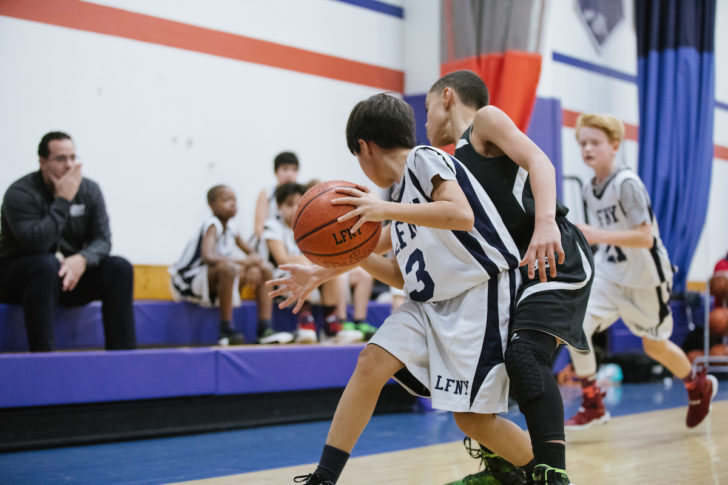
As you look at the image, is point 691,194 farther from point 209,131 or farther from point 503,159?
point 503,159

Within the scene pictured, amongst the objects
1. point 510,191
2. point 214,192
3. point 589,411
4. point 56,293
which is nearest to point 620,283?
point 589,411

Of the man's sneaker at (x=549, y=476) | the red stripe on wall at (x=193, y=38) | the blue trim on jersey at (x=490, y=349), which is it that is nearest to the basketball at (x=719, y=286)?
the red stripe on wall at (x=193, y=38)

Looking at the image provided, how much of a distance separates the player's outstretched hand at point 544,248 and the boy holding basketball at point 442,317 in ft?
0.58

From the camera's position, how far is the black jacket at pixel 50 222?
4.10 meters

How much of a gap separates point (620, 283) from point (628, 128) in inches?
218

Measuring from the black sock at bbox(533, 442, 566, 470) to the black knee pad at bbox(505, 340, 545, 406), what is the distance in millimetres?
125

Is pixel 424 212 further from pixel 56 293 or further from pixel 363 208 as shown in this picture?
pixel 56 293

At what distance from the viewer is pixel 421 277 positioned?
2393 millimetres

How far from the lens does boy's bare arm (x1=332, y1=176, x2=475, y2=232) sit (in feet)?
6.88

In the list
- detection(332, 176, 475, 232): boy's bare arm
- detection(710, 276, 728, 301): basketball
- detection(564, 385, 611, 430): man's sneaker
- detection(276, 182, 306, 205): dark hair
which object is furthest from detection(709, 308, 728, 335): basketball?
detection(332, 176, 475, 232): boy's bare arm

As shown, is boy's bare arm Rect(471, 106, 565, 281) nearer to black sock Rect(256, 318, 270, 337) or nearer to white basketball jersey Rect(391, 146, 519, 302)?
white basketball jersey Rect(391, 146, 519, 302)

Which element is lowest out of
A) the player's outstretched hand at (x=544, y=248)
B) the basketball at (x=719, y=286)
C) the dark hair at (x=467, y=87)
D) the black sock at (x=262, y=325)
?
the black sock at (x=262, y=325)

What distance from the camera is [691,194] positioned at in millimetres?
8672

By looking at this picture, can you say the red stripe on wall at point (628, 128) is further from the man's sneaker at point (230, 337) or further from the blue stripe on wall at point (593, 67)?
the man's sneaker at point (230, 337)
